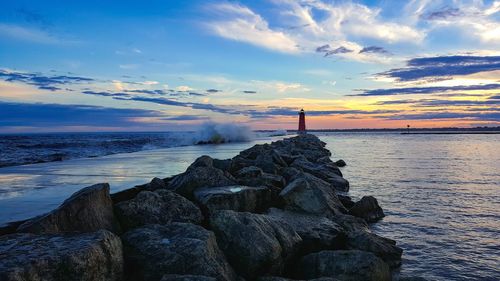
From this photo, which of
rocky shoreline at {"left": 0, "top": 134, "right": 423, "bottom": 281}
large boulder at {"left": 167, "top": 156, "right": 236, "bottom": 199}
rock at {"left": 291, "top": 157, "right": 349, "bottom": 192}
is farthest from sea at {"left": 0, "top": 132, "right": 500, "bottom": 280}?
large boulder at {"left": 167, "top": 156, "right": 236, "bottom": 199}

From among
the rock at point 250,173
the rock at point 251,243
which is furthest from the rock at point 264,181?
the rock at point 251,243

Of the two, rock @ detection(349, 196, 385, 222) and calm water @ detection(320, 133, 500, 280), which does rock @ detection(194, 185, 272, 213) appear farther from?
calm water @ detection(320, 133, 500, 280)

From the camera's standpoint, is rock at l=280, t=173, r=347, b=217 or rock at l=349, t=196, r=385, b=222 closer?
rock at l=280, t=173, r=347, b=217

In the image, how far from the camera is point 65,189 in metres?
9.58

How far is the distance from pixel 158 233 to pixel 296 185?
3712 mm

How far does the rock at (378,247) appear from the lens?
18.7 ft

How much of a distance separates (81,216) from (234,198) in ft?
8.69

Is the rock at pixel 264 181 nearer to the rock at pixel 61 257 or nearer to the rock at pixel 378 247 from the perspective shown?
the rock at pixel 378 247

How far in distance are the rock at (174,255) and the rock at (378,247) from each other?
2.29 metres

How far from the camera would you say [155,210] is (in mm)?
5633

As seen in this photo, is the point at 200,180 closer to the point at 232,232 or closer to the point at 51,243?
the point at 232,232

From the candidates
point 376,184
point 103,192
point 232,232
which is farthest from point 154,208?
point 376,184

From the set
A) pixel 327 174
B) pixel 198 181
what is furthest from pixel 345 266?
pixel 327 174

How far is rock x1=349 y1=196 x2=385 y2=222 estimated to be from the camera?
8.25 metres
